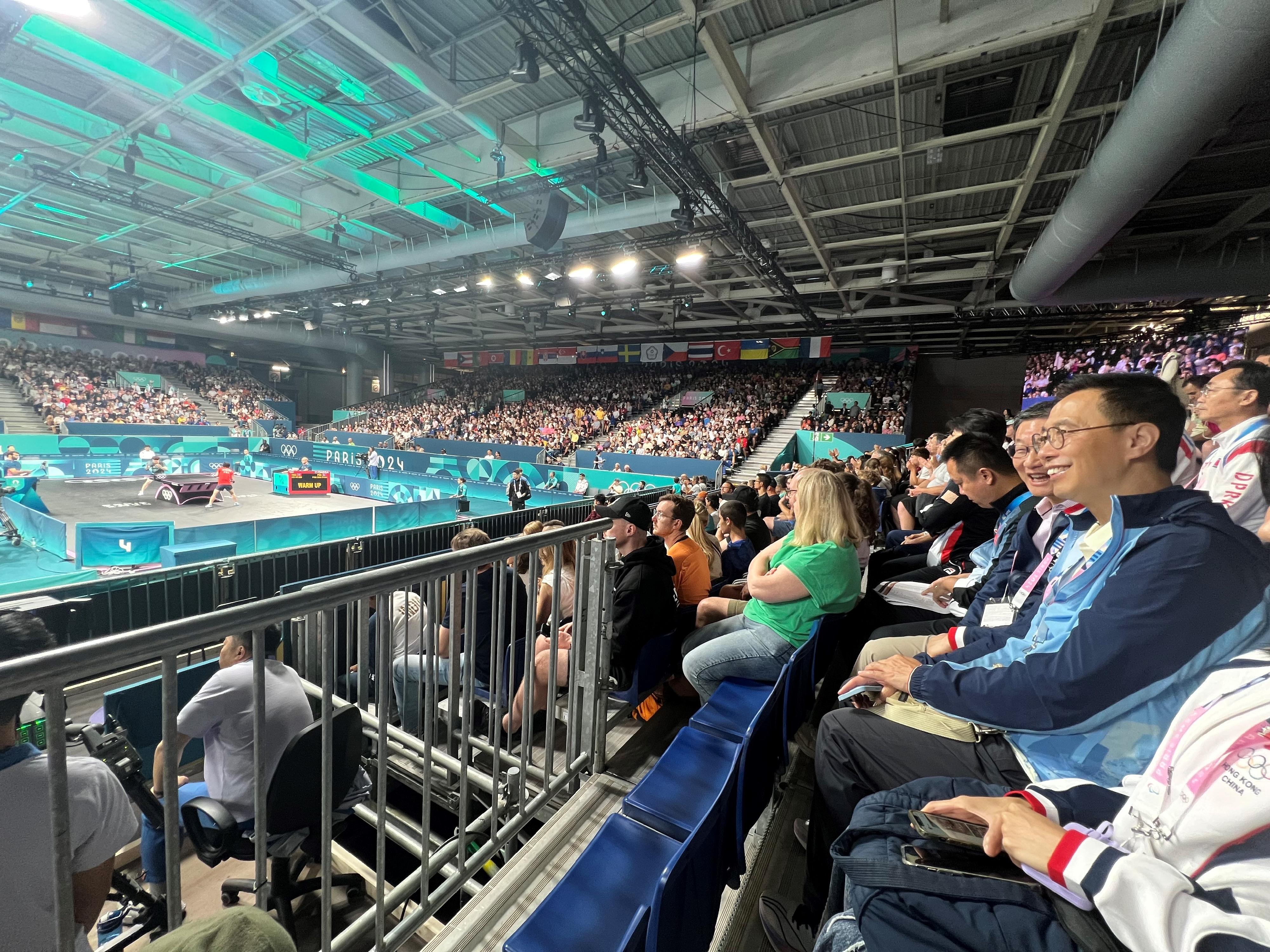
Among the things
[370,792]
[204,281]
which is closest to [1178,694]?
[370,792]

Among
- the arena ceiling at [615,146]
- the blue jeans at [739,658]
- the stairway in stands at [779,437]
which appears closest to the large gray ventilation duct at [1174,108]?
the arena ceiling at [615,146]

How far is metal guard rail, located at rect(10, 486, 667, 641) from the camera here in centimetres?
469

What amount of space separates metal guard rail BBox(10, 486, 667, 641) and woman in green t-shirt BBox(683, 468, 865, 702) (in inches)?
56.0

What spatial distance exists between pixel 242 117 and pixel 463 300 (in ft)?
41.4

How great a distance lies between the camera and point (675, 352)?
84.3 ft

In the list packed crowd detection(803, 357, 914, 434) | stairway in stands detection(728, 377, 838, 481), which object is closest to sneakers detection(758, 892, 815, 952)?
stairway in stands detection(728, 377, 838, 481)

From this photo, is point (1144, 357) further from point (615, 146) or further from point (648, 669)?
point (648, 669)

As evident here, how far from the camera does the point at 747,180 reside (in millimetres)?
9078

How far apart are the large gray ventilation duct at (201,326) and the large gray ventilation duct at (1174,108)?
33561 millimetres

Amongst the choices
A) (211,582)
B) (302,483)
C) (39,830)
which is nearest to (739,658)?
(39,830)

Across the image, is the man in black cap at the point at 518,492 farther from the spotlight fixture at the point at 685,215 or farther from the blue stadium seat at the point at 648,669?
the blue stadium seat at the point at 648,669

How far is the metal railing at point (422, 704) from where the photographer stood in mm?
863

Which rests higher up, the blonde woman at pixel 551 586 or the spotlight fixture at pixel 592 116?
the spotlight fixture at pixel 592 116

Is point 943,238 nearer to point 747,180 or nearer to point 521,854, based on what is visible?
point 747,180
